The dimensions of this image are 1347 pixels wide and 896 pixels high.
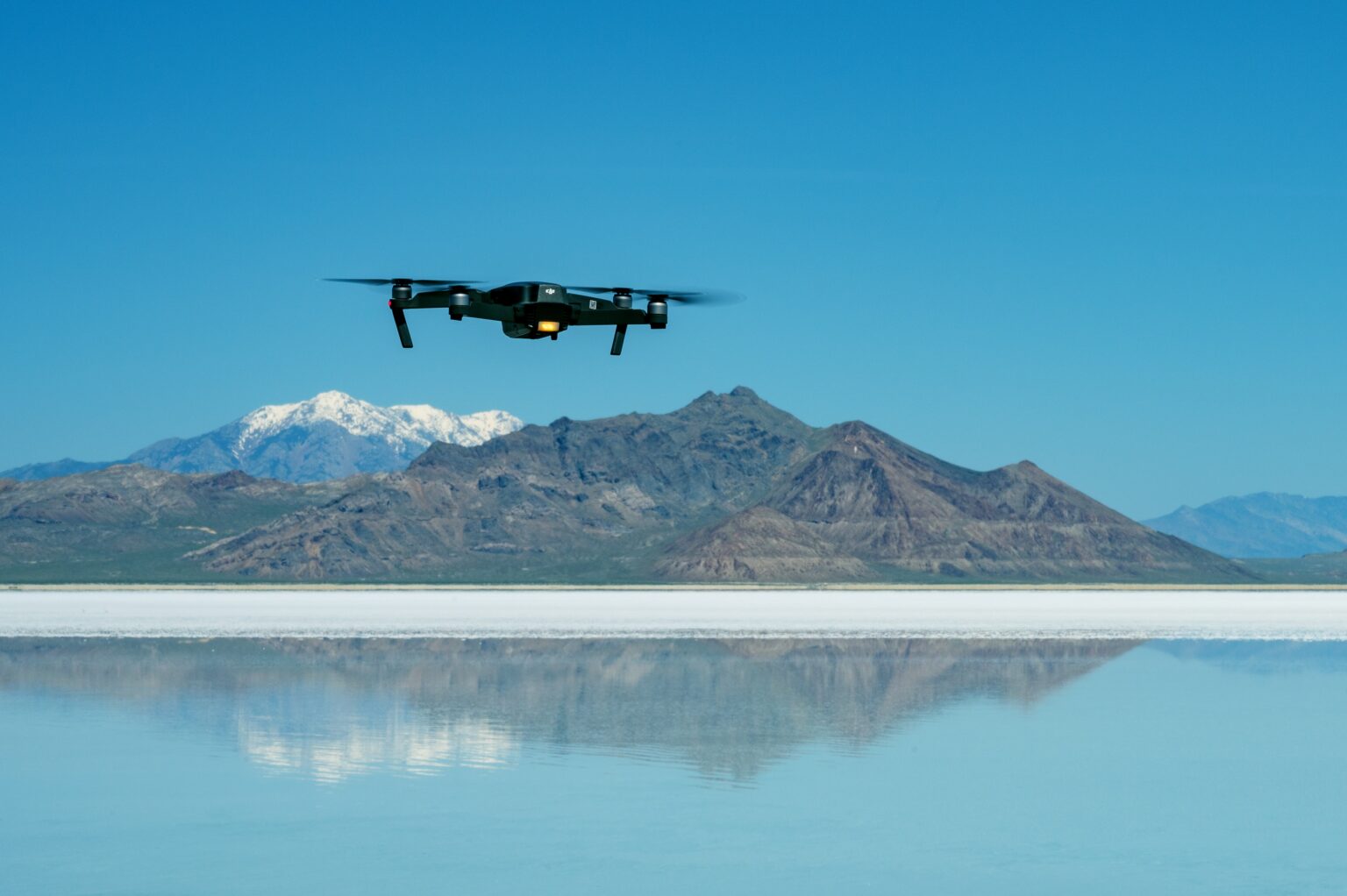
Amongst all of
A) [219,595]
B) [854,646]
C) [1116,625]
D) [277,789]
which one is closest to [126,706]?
[277,789]

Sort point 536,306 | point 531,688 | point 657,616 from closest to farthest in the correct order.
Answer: point 536,306
point 531,688
point 657,616

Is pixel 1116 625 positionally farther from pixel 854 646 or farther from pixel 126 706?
pixel 126 706

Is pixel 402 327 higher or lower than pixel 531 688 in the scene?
higher

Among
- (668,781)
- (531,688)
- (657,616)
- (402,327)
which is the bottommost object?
(668,781)

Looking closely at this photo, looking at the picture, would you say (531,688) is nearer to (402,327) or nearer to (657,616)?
(402,327)

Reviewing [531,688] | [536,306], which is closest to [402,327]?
[536,306]

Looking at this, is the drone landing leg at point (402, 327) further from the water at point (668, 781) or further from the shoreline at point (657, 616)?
the shoreline at point (657, 616)

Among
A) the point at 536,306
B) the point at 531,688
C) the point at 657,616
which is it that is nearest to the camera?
the point at 536,306

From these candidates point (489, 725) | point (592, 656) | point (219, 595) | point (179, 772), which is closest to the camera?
point (179, 772)
